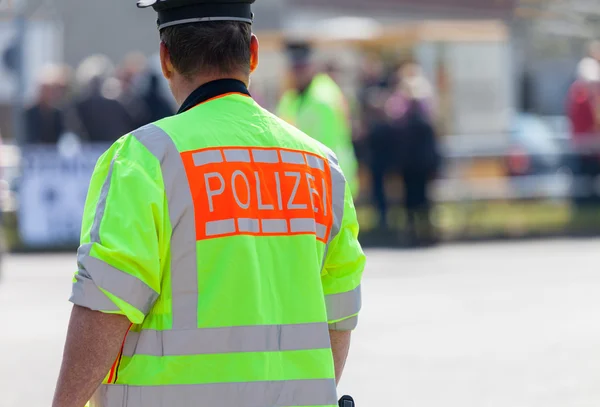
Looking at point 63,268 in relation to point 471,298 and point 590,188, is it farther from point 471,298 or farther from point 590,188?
point 590,188

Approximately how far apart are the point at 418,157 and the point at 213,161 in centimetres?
1346

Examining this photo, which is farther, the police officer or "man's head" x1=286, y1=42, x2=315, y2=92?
"man's head" x1=286, y1=42, x2=315, y2=92

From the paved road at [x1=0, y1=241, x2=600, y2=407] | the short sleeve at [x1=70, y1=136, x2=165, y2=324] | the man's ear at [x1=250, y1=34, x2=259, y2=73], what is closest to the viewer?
the short sleeve at [x1=70, y1=136, x2=165, y2=324]

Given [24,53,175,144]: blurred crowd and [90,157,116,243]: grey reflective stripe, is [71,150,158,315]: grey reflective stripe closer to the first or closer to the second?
[90,157,116,243]: grey reflective stripe

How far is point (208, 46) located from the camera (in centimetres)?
286

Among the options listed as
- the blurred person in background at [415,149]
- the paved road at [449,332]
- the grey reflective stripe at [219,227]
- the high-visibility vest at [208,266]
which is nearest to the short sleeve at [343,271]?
the high-visibility vest at [208,266]

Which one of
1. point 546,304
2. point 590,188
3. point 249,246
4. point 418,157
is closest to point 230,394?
point 249,246

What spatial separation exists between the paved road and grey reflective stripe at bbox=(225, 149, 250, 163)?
4.40 m

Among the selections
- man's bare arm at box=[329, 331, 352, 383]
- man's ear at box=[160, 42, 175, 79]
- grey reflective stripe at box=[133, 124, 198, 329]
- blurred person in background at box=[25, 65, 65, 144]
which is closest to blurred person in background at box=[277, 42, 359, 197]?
blurred person in background at box=[25, 65, 65, 144]

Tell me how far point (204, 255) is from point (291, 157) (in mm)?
329

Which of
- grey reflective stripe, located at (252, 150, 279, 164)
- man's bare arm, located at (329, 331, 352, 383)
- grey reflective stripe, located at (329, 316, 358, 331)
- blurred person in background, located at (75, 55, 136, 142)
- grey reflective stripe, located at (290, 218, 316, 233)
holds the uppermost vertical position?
grey reflective stripe, located at (252, 150, 279, 164)

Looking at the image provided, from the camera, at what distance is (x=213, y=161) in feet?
9.12

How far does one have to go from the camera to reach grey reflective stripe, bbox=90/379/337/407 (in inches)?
107

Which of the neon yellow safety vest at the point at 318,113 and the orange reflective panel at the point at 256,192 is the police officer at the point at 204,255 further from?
the neon yellow safety vest at the point at 318,113
